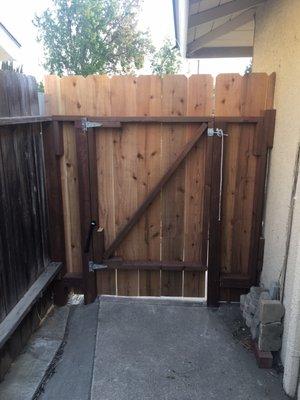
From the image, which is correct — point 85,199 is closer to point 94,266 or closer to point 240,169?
point 94,266

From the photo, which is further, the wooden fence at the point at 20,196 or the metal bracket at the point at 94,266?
the metal bracket at the point at 94,266

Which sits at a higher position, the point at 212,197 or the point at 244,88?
the point at 244,88

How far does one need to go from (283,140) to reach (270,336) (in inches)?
55.6

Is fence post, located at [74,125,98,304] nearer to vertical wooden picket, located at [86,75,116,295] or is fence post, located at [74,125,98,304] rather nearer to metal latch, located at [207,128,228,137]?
vertical wooden picket, located at [86,75,116,295]

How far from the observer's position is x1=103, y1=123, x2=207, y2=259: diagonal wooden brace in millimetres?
3012

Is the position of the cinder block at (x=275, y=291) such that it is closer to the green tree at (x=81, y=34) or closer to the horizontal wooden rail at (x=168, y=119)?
the horizontal wooden rail at (x=168, y=119)

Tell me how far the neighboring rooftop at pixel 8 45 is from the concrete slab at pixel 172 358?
5.04 metres

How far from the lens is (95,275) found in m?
3.39

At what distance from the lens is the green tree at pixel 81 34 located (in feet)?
42.4

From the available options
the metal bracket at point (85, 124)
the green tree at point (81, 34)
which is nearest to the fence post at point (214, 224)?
the metal bracket at point (85, 124)

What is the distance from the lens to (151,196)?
3.15m

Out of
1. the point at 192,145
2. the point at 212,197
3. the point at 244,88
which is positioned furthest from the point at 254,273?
the point at 244,88

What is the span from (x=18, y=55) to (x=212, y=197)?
588 centimetres

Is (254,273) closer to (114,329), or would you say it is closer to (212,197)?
(212,197)
